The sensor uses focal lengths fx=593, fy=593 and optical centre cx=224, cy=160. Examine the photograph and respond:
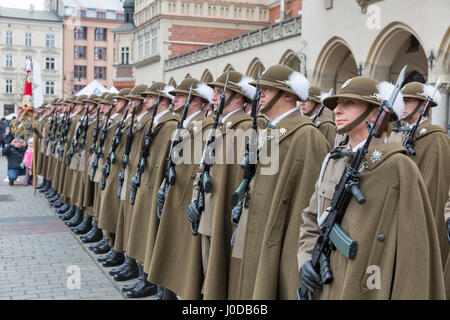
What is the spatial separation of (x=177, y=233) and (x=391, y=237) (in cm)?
276

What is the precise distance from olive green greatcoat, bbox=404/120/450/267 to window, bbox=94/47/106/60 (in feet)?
241

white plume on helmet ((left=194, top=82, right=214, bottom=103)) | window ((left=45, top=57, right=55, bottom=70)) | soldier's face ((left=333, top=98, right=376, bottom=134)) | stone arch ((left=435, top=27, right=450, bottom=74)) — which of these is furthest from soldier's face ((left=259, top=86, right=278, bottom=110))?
window ((left=45, top=57, right=55, bottom=70))

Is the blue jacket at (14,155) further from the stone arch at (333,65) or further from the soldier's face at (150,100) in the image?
the soldier's face at (150,100)

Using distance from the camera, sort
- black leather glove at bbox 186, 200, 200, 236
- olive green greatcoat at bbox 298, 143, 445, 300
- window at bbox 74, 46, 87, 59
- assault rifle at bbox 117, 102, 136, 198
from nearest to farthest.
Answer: olive green greatcoat at bbox 298, 143, 445, 300 → black leather glove at bbox 186, 200, 200, 236 → assault rifle at bbox 117, 102, 136, 198 → window at bbox 74, 46, 87, 59

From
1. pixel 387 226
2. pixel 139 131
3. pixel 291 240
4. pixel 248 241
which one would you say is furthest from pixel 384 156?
pixel 139 131

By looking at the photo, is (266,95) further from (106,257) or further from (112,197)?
(106,257)

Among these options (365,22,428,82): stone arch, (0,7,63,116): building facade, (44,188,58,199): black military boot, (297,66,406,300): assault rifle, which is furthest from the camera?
(0,7,63,116): building facade

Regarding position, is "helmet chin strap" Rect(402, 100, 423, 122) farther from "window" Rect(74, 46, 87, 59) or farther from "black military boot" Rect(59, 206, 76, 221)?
"window" Rect(74, 46, 87, 59)

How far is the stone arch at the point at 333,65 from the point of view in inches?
790

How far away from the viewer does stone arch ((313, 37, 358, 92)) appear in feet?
65.9

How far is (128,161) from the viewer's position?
22.1 feet
